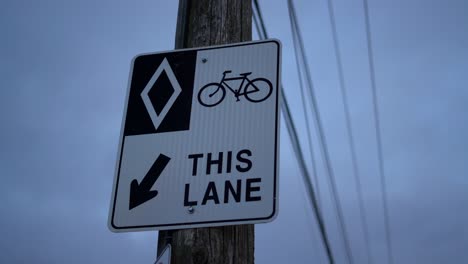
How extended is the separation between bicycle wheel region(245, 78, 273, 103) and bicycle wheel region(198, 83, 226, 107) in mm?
105

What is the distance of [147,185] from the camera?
1.88 meters

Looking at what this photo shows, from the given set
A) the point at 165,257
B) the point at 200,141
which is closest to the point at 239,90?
the point at 200,141

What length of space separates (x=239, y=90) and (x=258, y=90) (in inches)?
3.0

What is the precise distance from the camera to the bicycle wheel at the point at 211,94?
6.61 ft

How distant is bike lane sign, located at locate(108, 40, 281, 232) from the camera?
179cm

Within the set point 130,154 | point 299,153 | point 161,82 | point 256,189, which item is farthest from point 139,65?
point 299,153

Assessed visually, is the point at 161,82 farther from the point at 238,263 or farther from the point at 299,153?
the point at 299,153

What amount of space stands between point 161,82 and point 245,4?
23.5 inches

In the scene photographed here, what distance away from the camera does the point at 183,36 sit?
2330mm

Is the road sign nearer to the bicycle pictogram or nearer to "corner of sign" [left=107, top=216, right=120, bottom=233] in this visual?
"corner of sign" [left=107, top=216, right=120, bottom=233]

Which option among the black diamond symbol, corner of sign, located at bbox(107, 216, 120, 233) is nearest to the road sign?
corner of sign, located at bbox(107, 216, 120, 233)

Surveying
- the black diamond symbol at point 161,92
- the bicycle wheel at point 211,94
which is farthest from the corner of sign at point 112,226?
the bicycle wheel at point 211,94

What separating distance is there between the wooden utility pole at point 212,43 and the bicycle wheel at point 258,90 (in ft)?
1.05

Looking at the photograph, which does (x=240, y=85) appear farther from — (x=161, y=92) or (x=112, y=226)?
(x=112, y=226)
